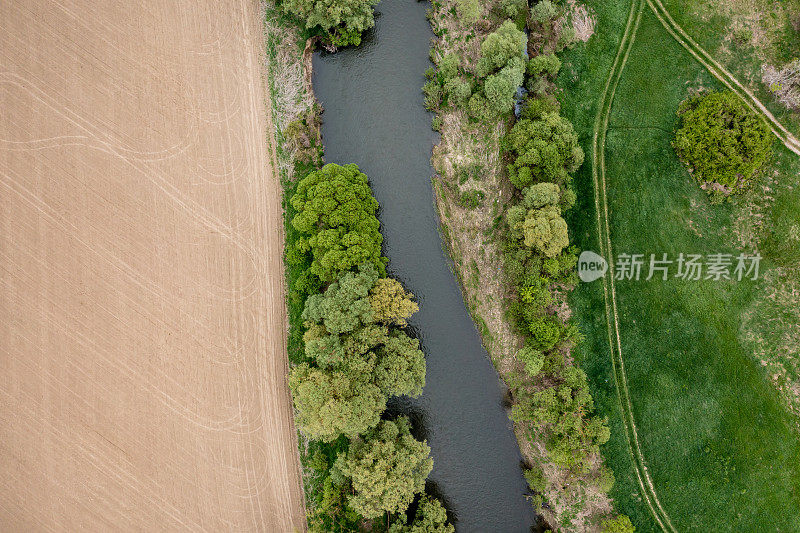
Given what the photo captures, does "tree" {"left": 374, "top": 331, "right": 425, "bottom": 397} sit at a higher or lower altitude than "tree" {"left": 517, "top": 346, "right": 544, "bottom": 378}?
lower

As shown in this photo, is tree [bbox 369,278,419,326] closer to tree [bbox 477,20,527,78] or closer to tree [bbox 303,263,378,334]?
tree [bbox 303,263,378,334]

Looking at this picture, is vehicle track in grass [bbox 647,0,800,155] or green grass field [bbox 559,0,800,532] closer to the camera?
green grass field [bbox 559,0,800,532]

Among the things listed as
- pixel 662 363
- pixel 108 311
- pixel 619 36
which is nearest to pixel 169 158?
pixel 108 311

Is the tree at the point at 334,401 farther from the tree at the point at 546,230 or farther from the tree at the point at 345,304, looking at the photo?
the tree at the point at 546,230

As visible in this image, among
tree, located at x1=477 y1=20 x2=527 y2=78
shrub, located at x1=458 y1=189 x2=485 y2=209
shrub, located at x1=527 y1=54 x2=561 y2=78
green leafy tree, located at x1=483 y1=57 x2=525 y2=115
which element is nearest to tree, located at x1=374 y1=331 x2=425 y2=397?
shrub, located at x1=458 y1=189 x2=485 y2=209

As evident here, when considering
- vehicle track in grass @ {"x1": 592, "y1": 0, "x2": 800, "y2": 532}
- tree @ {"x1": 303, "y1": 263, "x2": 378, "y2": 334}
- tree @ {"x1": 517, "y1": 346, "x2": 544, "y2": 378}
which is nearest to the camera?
tree @ {"x1": 303, "y1": 263, "x2": 378, "y2": 334}

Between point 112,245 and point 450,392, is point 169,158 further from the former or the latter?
point 450,392

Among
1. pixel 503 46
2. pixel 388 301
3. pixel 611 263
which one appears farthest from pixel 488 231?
pixel 503 46
